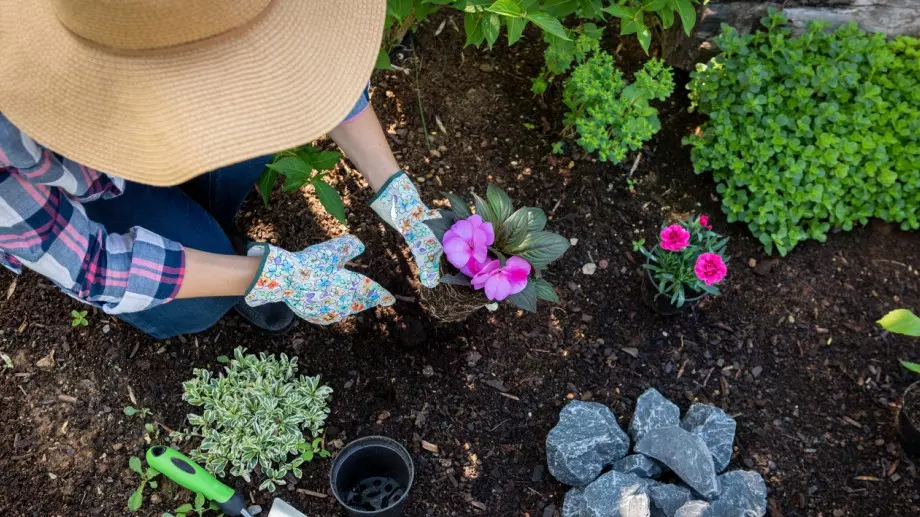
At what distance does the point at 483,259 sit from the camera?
1.56 meters

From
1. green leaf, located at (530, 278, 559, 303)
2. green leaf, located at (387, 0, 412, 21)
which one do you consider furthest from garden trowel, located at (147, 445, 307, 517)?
green leaf, located at (387, 0, 412, 21)

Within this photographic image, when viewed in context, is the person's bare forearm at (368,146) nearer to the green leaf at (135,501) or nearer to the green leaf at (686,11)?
the green leaf at (686,11)

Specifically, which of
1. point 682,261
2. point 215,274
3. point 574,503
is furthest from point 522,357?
point 215,274

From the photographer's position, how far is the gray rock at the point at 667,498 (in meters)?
1.82

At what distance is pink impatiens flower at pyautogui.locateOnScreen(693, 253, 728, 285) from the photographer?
188 centimetres

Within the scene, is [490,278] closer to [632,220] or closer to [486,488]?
[486,488]

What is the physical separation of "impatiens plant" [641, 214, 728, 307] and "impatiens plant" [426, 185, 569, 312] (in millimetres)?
462

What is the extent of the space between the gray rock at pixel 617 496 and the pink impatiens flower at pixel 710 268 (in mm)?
599

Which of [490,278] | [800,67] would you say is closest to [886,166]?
[800,67]

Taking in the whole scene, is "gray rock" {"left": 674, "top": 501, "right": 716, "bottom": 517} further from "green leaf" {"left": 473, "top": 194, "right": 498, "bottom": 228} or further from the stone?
"green leaf" {"left": 473, "top": 194, "right": 498, "bottom": 228}

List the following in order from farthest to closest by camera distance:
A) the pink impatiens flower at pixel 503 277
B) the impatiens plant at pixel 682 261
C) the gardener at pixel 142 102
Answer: the impatiens plant at pixel 682 261 → the pink impatiens flower at pixel 503 277 → the gardener at pixel 142 102

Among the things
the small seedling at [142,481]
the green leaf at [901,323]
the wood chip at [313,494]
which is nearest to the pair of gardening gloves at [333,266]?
the wood chip at [313,494]

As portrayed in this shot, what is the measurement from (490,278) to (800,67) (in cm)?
143

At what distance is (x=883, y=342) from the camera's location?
7.38ft
